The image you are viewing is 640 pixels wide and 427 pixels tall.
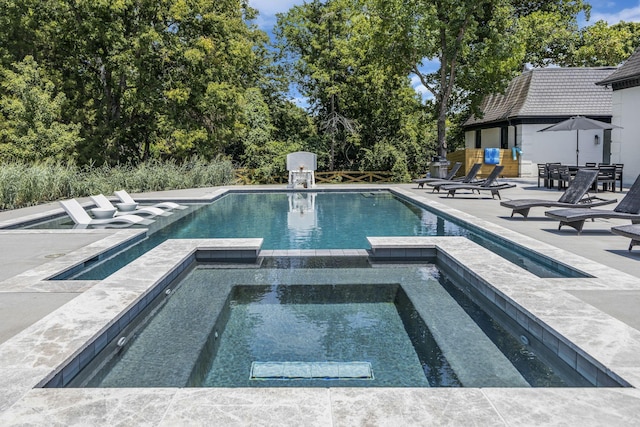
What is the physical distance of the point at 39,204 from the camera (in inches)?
594

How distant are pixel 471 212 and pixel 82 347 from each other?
33.1 feet

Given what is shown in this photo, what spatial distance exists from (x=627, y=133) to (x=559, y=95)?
797 cm

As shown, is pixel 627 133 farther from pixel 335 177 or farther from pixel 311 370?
pixel 311 370

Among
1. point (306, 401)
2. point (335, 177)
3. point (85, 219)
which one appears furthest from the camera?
point (335, 177)

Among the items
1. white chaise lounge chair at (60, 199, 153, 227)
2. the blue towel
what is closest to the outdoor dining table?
the blue towel

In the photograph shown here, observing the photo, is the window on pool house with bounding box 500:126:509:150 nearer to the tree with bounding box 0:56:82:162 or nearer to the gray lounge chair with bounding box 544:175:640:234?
the gray lounge chair with bounding box 544:175:640:234

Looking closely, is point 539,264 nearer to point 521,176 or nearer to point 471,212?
point 471,212

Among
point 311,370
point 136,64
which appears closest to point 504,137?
point 136,64

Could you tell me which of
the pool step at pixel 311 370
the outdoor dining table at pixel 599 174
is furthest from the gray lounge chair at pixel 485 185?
the pool step at pixel 311 370

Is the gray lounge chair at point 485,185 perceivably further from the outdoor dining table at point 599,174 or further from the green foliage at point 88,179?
the green foliage at point 88,179

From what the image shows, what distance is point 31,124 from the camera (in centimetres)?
2203

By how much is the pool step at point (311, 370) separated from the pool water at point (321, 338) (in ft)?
0.05

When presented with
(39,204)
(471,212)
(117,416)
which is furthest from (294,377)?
(39,204)

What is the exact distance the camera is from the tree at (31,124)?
21.5 metres
